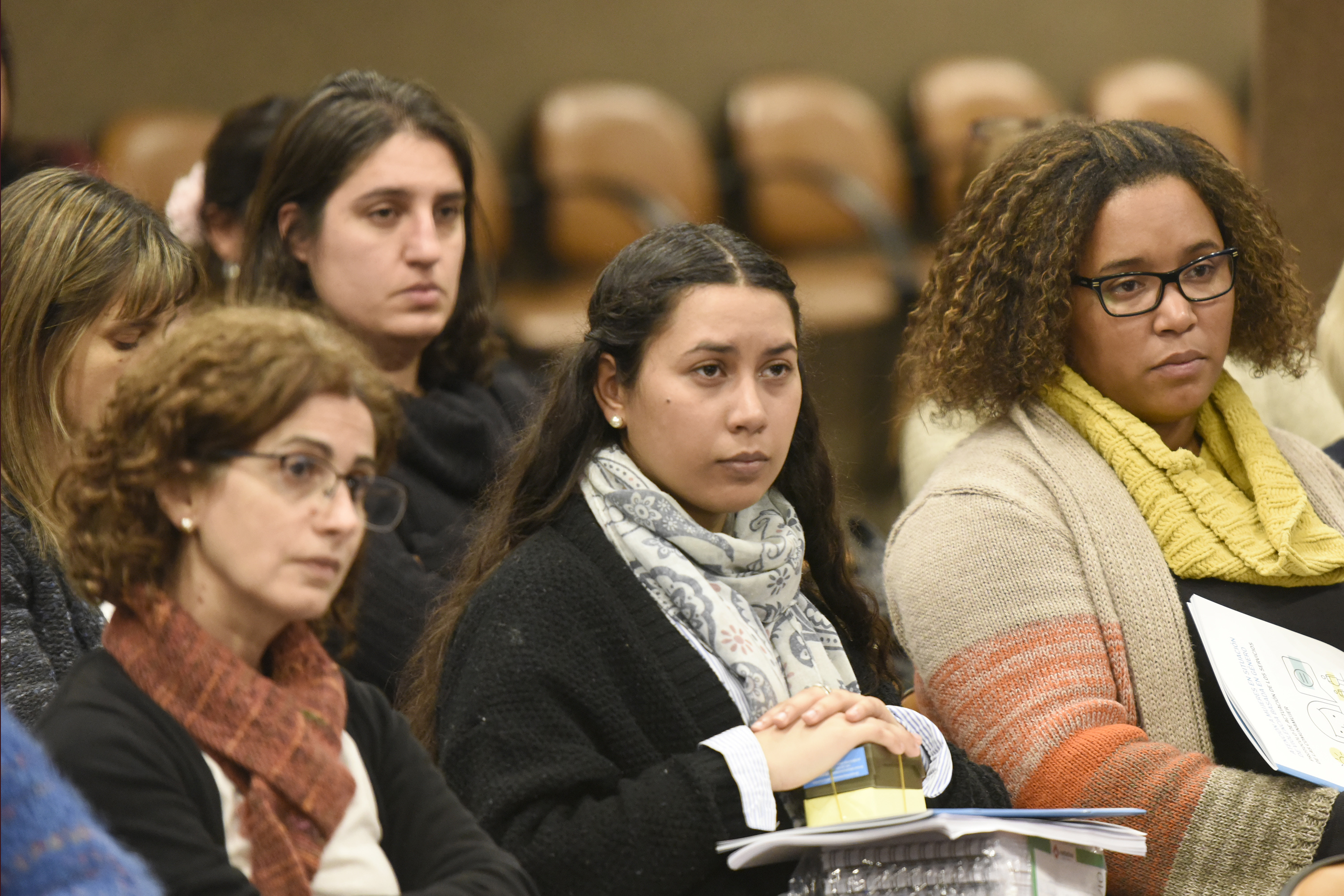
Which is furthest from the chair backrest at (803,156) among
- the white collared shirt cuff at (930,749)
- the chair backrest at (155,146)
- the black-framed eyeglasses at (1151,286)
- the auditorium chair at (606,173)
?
the white collared shirt cuff at (930,749)

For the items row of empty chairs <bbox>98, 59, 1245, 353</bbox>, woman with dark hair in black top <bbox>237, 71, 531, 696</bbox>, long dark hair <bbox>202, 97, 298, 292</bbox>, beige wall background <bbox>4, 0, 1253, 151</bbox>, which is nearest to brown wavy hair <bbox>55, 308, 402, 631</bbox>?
woman with dark hair in black top <bbox>237, 71, 531, 696</bbox>

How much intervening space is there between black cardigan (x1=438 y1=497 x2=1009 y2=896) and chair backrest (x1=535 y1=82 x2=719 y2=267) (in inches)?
116

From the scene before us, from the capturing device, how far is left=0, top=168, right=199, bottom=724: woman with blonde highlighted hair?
5.32 ft

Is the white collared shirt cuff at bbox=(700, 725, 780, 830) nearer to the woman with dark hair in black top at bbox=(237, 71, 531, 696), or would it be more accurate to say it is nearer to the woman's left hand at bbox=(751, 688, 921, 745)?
the woman's left hand at bbox=(751, 688, 921, 745)

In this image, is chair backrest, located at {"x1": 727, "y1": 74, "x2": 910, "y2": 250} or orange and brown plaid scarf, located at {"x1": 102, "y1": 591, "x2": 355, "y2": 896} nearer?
orange and brown plaid scarf, located at {"x1": 102, "y1": 591, "x2": 355, "y2": 896}

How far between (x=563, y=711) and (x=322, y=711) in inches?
13.9

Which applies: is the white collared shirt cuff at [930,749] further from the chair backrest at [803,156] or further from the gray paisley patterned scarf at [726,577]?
the chair backrest at [803,156]

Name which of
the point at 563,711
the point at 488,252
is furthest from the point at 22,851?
the point at 488,252

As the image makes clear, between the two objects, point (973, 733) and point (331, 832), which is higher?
point (331, 832)

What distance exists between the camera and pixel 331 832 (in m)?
1.18

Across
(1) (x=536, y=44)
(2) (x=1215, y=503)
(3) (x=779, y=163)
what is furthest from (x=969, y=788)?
(1) (x=536, y=44)

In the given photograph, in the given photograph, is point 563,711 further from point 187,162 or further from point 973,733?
point 187,162

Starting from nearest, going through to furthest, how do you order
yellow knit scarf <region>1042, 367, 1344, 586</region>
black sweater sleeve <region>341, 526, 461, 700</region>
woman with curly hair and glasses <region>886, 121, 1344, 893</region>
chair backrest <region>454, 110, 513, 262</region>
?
woman with curly hair and glasses <region>886, 121, 1344, 893</region>
yellow knit scarf <region>1042, 367, 1344, 586</region>
black sweater sleeve <region>341, 526, 461, 700</region>
chair backrest <region>454, 110, 513, 262</region>

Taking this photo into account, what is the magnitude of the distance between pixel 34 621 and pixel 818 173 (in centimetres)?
348
